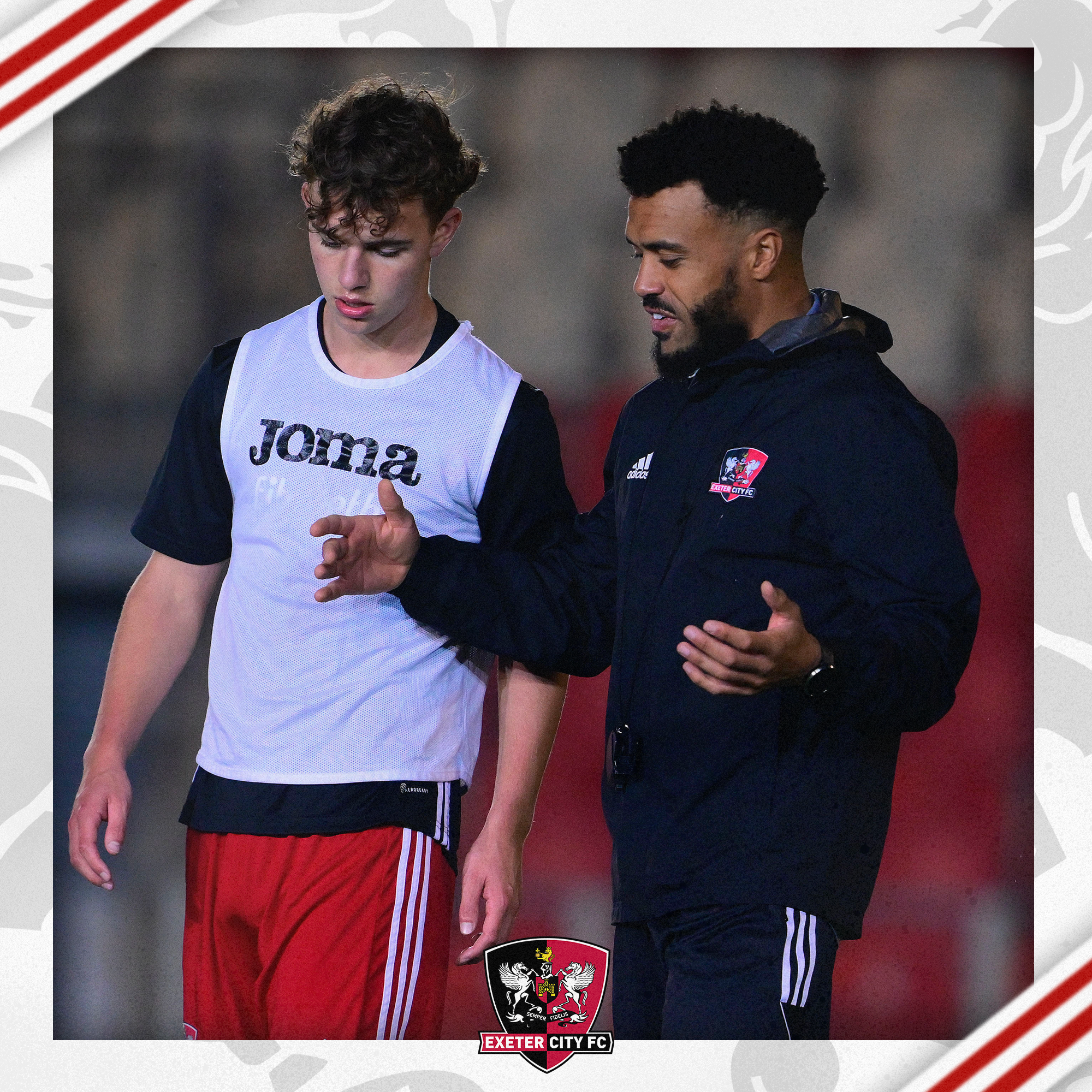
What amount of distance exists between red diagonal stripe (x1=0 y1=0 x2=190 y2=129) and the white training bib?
64cm

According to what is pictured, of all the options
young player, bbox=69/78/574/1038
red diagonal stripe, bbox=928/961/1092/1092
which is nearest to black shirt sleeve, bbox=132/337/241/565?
young player, bbox=69/78/574/1038

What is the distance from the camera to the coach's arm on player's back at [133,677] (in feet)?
7.35

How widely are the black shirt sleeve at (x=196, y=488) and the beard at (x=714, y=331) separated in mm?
787

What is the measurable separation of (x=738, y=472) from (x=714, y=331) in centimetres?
25

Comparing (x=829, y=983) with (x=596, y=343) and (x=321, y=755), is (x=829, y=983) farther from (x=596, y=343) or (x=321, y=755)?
(x=596, y=343)

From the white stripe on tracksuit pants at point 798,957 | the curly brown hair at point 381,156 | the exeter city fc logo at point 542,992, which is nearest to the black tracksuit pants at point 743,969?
the white stripe on tracksuit pants at point 798,957

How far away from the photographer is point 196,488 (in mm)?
2232

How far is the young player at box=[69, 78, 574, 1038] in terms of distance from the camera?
6.89 ft

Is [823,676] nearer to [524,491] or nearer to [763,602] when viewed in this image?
[763,602]

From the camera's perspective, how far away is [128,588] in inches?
89.4

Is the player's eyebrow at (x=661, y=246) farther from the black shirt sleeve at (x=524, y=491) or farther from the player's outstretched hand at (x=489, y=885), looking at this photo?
the player's outstretched hand at (x=489, y=885)

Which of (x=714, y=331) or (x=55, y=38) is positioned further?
(x=55, y=38)

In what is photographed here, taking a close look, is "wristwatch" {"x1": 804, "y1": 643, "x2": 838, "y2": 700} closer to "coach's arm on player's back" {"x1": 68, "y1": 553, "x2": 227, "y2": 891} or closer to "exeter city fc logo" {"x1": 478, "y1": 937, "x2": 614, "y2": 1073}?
"exeter city fc logo" {"x1": 478, "y1": 937, "x2": 614, "y2": 1073}

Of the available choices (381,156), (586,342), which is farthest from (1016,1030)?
(381,156)
